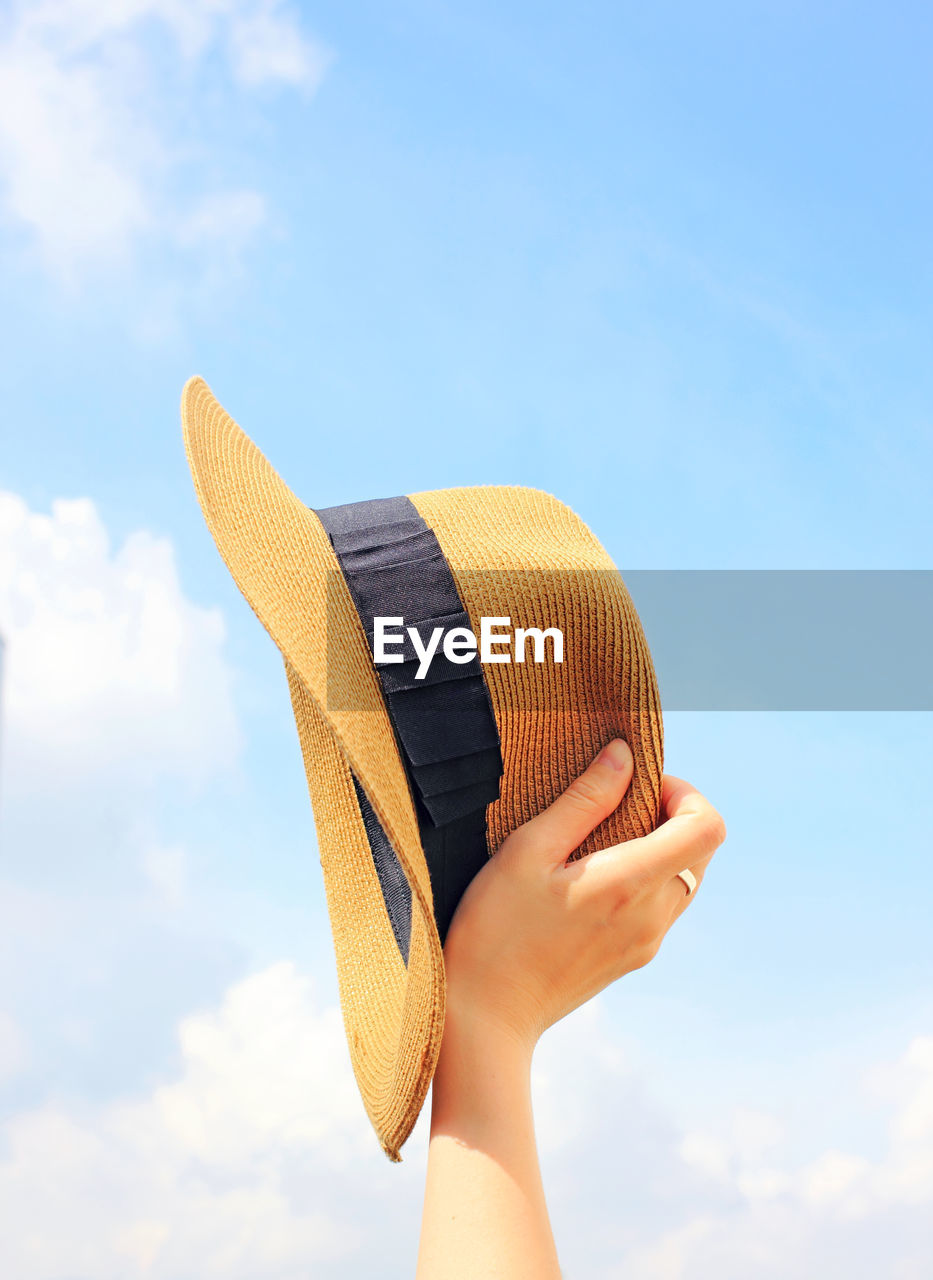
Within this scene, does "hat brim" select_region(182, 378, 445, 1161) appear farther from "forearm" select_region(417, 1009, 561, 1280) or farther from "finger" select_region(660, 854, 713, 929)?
"finger" select_region(660, 854, 713, 929)

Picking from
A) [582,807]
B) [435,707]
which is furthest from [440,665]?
[582,807]

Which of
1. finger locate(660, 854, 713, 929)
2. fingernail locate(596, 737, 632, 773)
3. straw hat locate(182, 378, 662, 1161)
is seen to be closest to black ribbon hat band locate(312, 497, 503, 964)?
straw hat locate(182, 378, 662, 1161)

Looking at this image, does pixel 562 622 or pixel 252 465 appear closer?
pixel 562 622

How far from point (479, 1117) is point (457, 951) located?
19cm

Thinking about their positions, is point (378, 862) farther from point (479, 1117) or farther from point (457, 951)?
point (479, 1117)

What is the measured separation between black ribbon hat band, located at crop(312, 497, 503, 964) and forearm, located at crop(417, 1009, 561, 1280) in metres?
0.17

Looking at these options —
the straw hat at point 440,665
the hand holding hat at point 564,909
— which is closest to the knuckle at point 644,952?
the hand holding hat at point 564,909

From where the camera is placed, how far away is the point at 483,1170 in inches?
41.8

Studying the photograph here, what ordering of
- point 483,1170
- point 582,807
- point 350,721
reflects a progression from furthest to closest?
point 582,807 → point 350,721 → point 483,1170

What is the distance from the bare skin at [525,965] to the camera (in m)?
1.04

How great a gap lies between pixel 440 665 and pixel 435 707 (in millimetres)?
53

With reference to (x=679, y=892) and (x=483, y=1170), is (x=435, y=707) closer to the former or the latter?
(x=679, y=892)

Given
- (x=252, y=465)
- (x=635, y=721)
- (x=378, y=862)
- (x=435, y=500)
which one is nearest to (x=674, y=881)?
(x=635, y=721)

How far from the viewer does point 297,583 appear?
1.27 metres
